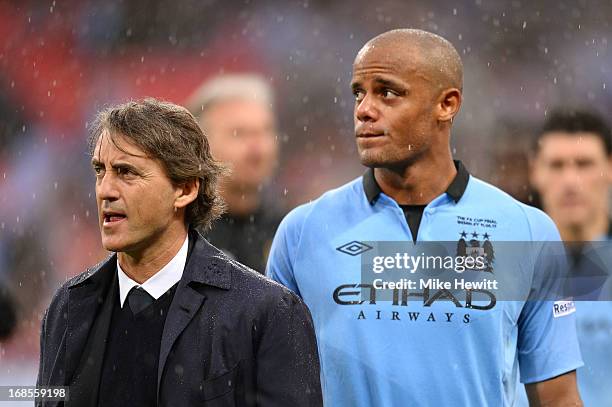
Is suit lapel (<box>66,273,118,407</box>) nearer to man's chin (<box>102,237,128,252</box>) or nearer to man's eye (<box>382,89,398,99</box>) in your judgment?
man's chin (<box>102,237,128,252</box>)

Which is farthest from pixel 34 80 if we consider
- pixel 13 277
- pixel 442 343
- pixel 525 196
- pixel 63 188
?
pixel 442 343

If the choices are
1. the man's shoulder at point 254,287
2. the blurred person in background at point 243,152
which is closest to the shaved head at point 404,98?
the man's shoulder at point 254,287


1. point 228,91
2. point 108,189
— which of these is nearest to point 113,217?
point 108,189

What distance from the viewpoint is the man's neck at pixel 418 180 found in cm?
332

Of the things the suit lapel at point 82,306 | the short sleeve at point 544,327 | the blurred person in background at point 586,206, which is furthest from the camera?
the blurred person in background at point 586,206

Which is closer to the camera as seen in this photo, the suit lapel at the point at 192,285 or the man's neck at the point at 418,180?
the suit lapel at the point at 192,285

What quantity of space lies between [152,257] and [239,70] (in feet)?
7.45

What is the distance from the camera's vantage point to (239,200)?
14.6 ft

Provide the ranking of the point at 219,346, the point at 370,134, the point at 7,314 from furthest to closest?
the point at 7,314
the point at 370,134
the point at 219,346

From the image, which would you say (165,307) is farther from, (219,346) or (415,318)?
(415,318)

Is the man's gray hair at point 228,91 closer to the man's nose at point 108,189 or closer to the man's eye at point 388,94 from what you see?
the man's eye at point 388,94

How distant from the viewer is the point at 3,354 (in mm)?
4781

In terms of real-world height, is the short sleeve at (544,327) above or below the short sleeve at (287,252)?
below

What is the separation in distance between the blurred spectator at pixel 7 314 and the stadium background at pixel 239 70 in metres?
0.04
